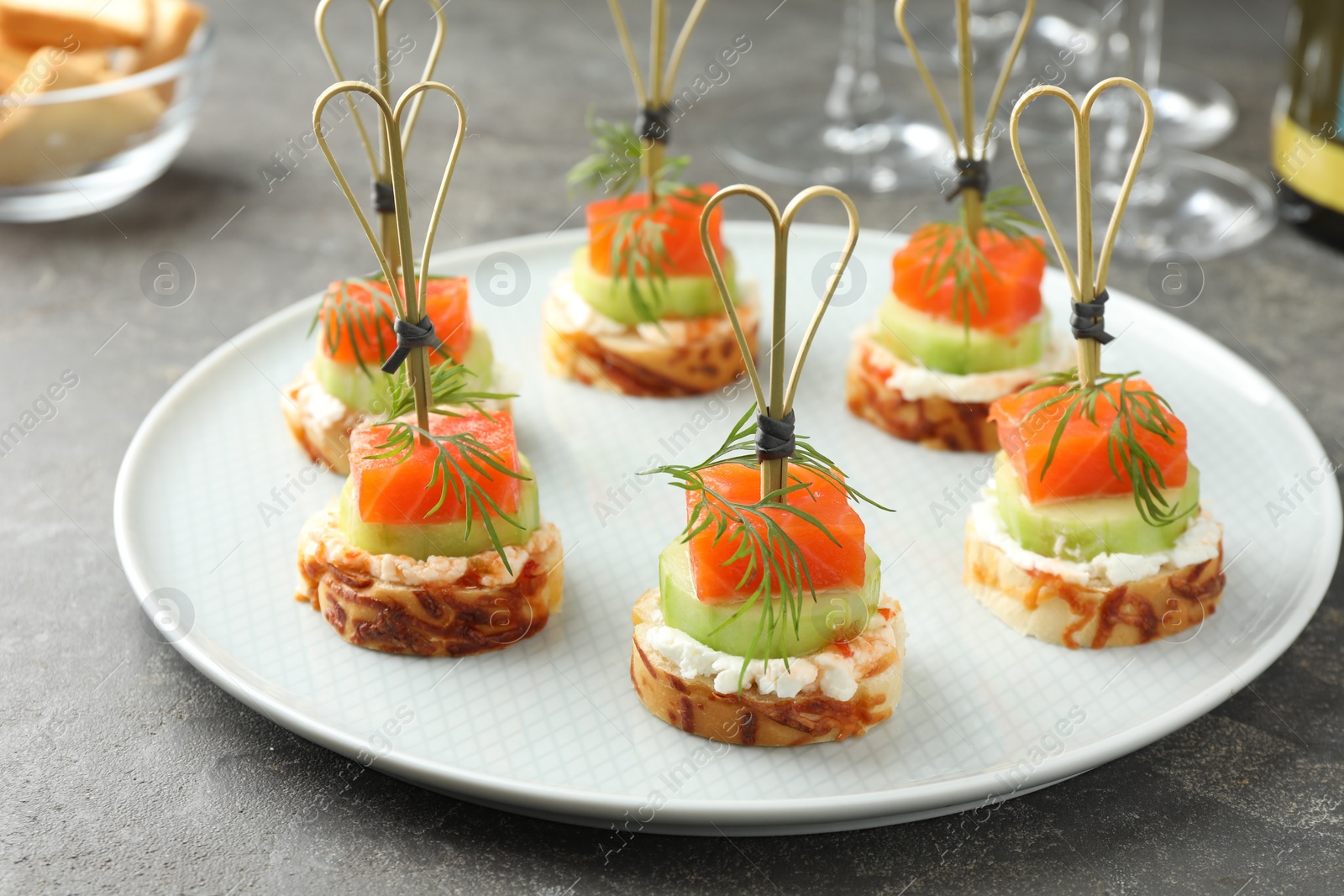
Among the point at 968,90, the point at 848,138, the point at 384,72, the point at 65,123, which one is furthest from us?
the point at 848,138

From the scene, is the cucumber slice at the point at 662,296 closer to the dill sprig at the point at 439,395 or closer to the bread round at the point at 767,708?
the dill sprig at the point at 439,395

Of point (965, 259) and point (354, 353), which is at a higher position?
point (965, 259)

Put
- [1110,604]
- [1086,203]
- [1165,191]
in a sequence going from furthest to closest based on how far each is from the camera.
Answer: [1165,191] → [1110,604] → [1086,203]

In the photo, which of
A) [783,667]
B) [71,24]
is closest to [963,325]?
[783,667]

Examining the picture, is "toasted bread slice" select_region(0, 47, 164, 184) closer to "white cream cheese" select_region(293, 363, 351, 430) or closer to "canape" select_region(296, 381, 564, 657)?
"white cream cheese" select_region(293, 363, 351, 430)

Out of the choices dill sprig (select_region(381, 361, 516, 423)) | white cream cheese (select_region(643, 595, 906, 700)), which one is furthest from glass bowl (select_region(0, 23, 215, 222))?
white cream cheese (select_region(643, 595, 906, 700))

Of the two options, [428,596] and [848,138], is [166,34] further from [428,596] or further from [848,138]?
[428,596]

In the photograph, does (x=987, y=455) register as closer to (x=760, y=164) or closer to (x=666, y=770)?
(x=666, y=770)
